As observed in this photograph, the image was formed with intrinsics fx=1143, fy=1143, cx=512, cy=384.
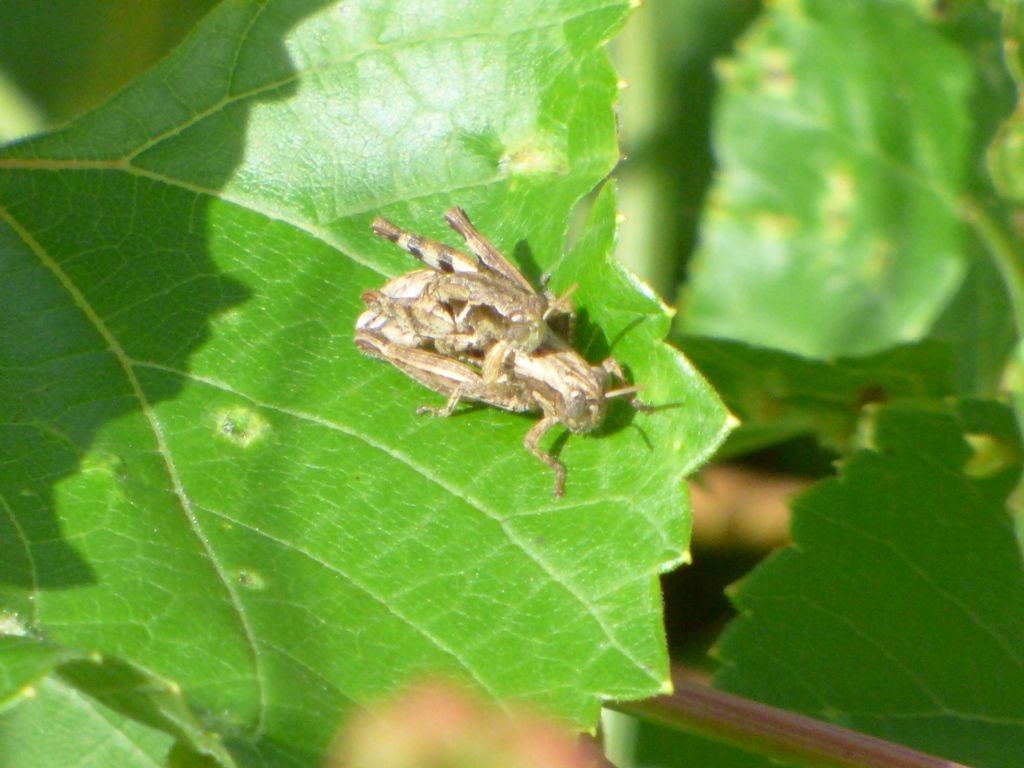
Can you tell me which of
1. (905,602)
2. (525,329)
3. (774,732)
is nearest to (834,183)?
(905,602)

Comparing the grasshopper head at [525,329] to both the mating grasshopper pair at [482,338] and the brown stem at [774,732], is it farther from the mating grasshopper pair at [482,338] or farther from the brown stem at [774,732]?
Answer: the brown stem at [774,732]

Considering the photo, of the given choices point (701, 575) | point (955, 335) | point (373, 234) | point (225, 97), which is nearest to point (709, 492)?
point (701, 575)

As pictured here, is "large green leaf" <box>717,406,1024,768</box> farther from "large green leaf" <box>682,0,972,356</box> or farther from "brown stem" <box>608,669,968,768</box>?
"large green leaf" <box>682,0,972,356</box>

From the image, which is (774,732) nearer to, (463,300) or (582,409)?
(582,409)

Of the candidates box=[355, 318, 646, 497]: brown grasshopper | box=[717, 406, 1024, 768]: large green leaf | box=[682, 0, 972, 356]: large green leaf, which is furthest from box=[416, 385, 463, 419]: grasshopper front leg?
box=[682, 0, 972, 356]: large green leaf

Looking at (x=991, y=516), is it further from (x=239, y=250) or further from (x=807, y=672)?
(x=239, y=250)

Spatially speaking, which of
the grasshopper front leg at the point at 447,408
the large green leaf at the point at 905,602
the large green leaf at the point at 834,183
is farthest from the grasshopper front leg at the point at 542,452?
the large green leaf at the point at 834,183
